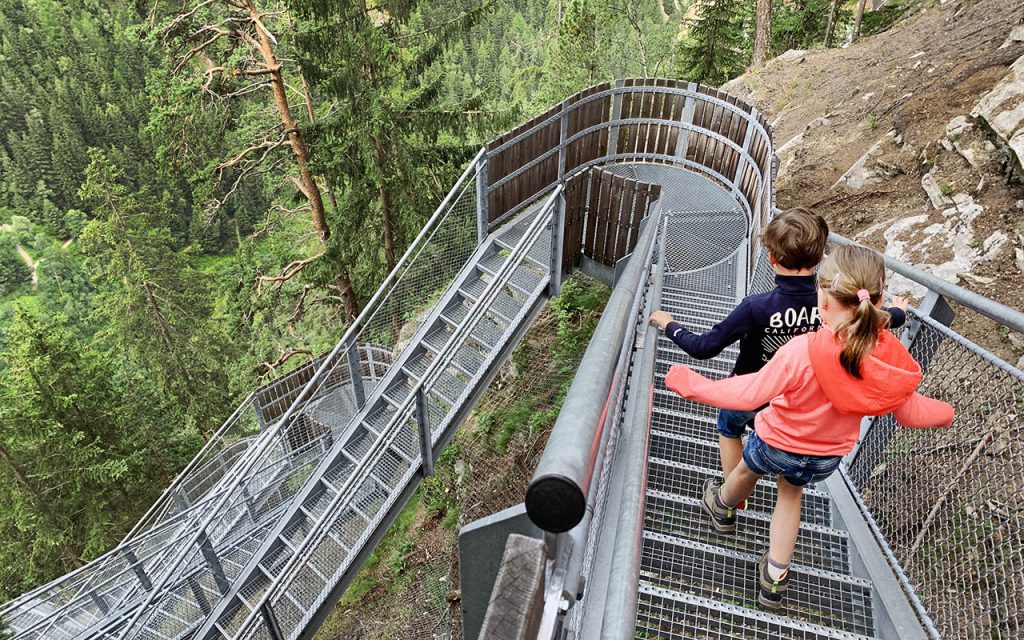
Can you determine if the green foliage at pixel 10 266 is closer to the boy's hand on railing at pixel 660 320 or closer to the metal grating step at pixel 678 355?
the metal grating step at pixel 678 355

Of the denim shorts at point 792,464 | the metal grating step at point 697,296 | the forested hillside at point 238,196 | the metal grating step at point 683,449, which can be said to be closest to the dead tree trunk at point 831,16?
the forested hillside at point 238,196

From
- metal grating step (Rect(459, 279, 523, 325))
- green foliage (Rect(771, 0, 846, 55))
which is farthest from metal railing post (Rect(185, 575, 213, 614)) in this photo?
green foliage (Rect(771, 0, 846, 55))

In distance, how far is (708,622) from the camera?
265 centimetres

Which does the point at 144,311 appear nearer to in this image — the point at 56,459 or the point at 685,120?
the point at 56,459

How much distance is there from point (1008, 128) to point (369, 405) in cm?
875

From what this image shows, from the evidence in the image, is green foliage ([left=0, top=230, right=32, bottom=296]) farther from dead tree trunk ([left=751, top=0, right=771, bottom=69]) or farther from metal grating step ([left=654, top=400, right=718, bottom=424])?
metal grating step ([left=654, top=400, right=718, bottom=424])

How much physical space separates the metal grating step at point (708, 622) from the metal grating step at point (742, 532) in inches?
17.1

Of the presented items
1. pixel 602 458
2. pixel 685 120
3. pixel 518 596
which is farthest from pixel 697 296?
pixel 518 596

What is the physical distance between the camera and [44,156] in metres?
85.1

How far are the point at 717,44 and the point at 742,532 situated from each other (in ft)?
85.5

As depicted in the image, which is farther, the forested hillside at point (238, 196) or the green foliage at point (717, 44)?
the green foliage at point (717, 44)

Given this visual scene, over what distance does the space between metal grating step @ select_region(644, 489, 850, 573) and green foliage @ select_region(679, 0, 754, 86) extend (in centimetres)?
2510

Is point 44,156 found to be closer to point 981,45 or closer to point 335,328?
point 335,328

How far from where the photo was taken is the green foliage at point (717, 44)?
78.4ft
